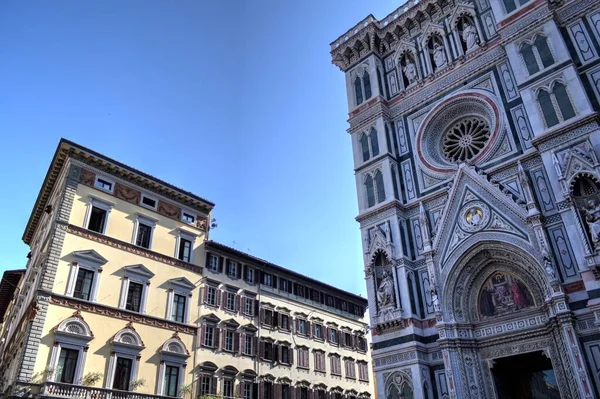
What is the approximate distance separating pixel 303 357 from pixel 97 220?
19630 mm

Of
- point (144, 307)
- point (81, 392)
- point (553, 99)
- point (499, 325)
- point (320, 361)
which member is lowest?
point (81, 392)

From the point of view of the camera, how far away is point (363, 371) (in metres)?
43.9

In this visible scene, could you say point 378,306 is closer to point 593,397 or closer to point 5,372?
point 593,397

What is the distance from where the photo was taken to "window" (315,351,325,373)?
39.2 meters

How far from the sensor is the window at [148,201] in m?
32.1

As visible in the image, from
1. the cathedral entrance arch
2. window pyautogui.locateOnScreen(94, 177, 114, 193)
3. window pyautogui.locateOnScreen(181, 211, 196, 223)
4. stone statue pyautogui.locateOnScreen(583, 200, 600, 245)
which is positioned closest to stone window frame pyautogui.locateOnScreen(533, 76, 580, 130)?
stone statue pyautogui.locateOnScreen(583, 200, 600, 245)

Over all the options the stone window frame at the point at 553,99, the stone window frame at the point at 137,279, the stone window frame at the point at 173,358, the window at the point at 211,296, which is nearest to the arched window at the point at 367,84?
the stone window frame at the point at 553,99

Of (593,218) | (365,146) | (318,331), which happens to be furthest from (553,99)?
(318,331)

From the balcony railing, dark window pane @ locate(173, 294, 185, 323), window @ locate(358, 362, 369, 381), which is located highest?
dark window pane @ locate(173, 294, 185, 323)

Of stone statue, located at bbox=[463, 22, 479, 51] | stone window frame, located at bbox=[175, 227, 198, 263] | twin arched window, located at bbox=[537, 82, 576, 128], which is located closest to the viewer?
twin arched window, located at bbox=[537, 82, 576, 128]

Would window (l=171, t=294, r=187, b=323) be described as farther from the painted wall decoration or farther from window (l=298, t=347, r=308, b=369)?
the painted wall decoration

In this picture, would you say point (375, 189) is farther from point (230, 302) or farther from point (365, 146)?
point (230, 302)

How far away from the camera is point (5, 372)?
92.2 feet

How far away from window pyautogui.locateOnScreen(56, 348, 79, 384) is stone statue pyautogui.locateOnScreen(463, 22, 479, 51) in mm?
27203
